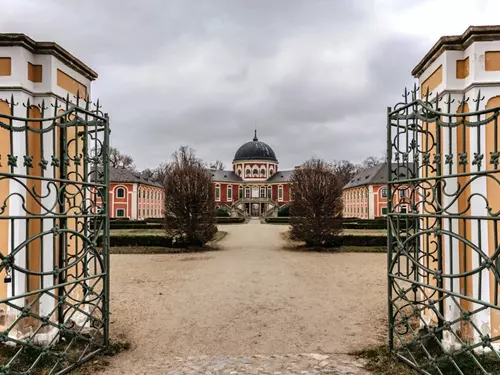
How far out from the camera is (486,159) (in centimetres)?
430

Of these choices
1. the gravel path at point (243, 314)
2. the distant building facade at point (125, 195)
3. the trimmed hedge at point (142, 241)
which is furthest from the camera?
the distant building facade at point (125, 195)

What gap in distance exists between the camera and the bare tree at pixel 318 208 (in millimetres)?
15984

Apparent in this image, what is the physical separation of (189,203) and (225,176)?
4642cm

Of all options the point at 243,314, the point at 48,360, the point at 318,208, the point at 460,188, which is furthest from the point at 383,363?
the point at 318,208

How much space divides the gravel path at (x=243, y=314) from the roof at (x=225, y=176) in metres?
49.7

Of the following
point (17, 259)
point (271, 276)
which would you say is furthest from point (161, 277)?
point (17, 259)

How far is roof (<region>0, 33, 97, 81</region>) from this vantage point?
430 centimetres

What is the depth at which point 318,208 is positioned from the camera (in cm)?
1603

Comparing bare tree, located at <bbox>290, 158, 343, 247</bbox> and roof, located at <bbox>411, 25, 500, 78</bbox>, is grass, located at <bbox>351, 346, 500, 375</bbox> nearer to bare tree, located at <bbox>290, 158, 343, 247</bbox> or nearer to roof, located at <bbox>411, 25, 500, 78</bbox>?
roof, located at <bbox>411, 25, 500, 78</bbox>

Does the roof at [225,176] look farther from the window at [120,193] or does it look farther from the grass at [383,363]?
the grass at [383,363]

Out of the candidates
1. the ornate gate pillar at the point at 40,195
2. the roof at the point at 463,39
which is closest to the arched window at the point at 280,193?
the roof at the point at 463,39

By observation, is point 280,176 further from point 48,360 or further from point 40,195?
point 48,360

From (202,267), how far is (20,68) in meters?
8.27

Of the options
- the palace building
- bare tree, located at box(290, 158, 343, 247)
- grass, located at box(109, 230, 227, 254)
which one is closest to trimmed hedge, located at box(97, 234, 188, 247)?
grass, located at box(109, 230, 227, 254)
